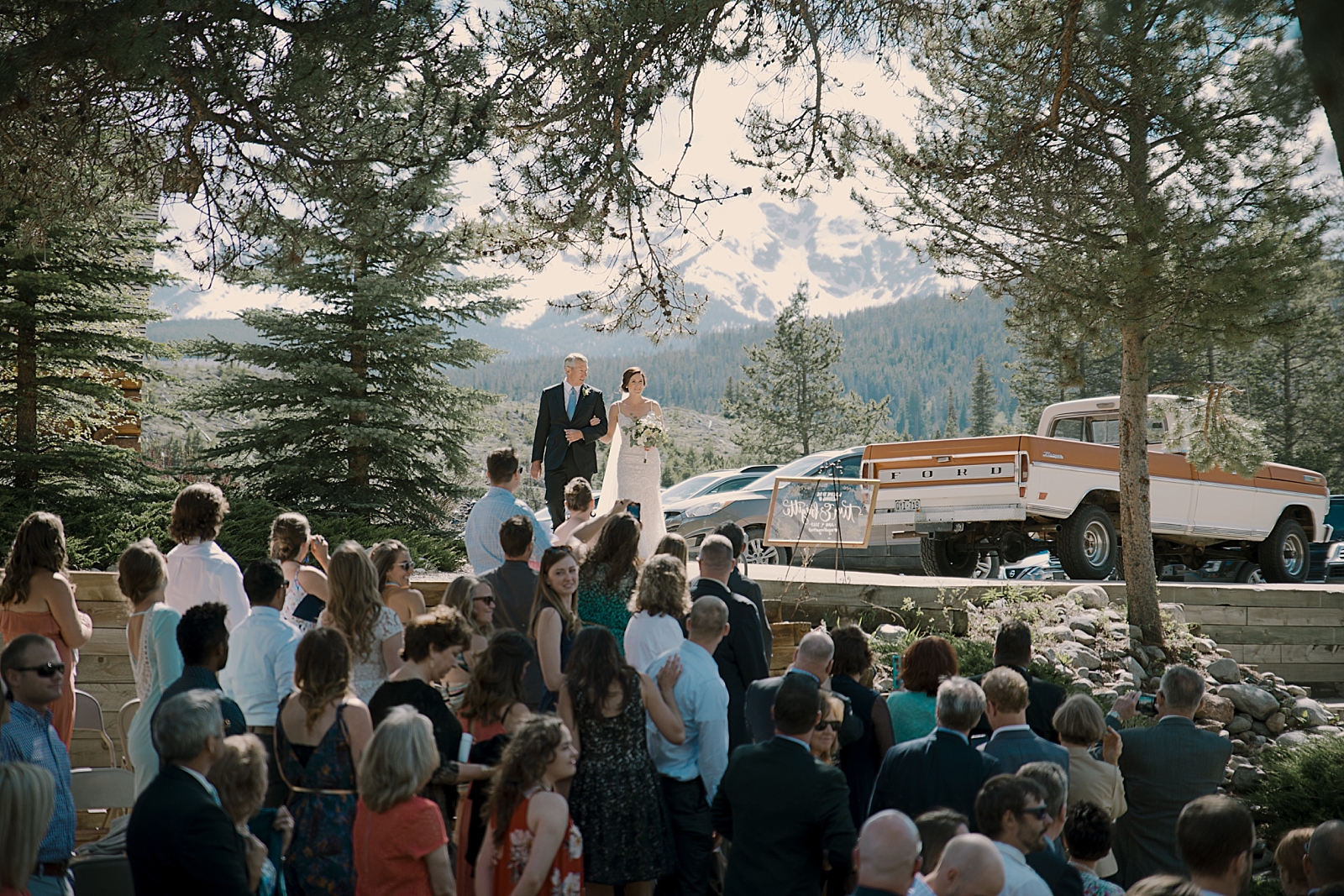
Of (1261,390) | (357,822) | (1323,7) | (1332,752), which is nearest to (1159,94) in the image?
(1332,752)

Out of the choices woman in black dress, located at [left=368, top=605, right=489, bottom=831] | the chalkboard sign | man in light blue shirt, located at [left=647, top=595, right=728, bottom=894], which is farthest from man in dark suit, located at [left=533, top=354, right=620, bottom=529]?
woman in black dress, located at [left=368, top=605, right=489, bottom=831]

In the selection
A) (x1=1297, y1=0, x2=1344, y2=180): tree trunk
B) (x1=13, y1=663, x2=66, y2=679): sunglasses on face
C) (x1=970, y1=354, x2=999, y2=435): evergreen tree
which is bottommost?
(x1=13, y1=663, x2=66, y2=679): sunglasses on face

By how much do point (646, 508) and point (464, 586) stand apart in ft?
14.8

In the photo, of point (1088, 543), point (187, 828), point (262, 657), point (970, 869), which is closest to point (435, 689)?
point (262, 657)

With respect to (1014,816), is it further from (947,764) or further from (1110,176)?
(1110,176)

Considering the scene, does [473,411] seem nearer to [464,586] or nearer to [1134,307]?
[1134,307]

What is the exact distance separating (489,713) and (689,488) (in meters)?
15.3

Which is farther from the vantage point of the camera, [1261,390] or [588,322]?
[1261,390]

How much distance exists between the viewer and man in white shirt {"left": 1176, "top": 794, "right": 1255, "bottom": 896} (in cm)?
372

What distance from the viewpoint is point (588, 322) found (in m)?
8.47

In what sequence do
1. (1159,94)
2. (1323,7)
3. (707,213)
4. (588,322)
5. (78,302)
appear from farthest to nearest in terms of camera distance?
(78,302)
(1159,94)
(588,322)
(707,213)
(1323,7)

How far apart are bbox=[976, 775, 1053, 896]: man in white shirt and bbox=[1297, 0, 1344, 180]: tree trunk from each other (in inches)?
98.8

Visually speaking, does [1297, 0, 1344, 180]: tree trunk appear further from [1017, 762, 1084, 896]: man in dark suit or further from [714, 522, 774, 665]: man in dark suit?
[714, 522, 774, 665]: man in dark suit

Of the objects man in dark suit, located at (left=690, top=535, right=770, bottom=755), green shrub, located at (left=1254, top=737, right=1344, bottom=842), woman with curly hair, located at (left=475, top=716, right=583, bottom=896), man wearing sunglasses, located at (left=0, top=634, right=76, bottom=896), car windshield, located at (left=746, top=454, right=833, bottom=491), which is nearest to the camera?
woman with curly hair, located at (left=475, top=716, right=583, bottom=896)
